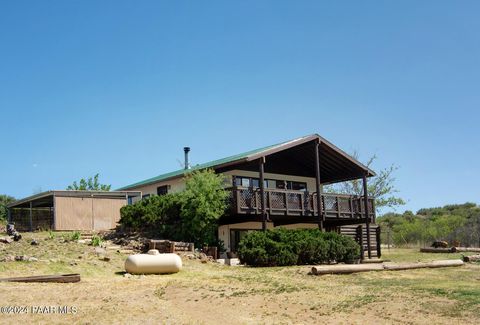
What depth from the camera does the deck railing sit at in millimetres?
25828

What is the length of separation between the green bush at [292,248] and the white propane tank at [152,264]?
170 inches

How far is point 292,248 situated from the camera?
22.2 meters

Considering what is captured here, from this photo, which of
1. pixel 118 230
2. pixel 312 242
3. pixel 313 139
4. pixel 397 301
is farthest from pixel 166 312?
pixel 313 139

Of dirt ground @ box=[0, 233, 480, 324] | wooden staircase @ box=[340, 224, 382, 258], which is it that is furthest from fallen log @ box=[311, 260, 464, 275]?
wooden staircase @ box=[340, 224, 382, 258]

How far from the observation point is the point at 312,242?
2289 centimetres

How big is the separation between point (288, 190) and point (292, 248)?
19.7 ft

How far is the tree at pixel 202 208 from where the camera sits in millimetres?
24797

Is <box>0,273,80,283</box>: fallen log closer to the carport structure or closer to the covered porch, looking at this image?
the covered porch

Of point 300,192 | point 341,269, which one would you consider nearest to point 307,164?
point 300,192

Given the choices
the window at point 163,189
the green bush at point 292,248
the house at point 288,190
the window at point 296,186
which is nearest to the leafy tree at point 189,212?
the house at point 288,190

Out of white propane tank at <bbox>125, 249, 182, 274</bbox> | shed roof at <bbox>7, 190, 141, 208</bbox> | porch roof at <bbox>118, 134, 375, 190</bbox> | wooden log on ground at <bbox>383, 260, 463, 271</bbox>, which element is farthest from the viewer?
porch roof at <bbox>118, 134, 375, 190</bbox>

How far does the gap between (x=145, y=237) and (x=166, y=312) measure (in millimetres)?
14449

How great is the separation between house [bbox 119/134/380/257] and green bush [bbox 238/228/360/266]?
7.91ft

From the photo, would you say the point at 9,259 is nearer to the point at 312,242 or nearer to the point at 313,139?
the point at 312,242
